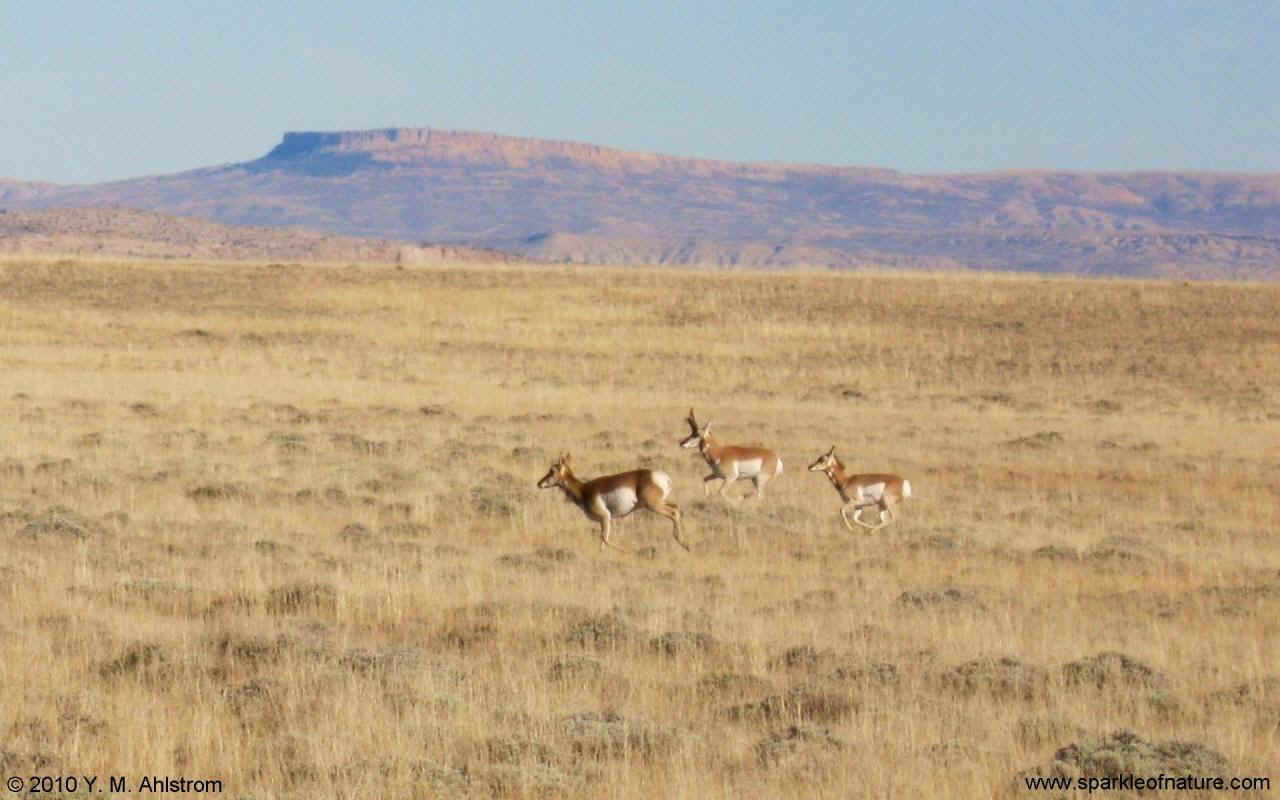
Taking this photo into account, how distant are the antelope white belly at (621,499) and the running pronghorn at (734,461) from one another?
10.2 ft

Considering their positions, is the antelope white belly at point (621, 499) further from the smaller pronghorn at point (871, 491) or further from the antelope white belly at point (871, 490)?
the antelope white belly at point (871, 490)

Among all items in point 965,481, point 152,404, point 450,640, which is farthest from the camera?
point 152,404

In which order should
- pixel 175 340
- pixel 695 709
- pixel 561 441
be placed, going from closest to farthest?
pixel 695 709 < pixel 561 441 < pixel 175 340

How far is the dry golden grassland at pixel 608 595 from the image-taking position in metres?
8.60

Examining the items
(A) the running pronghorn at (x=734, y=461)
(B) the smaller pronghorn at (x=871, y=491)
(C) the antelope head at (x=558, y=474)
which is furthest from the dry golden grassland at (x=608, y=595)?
(C) the antelope head at (x=558, y=474)

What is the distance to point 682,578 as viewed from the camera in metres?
14.5

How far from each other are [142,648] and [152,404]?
841 inches

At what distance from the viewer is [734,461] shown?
19.2 meters

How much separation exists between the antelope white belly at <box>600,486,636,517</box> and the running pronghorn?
3.12 m

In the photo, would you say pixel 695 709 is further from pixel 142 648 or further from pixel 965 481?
pixel 965 481

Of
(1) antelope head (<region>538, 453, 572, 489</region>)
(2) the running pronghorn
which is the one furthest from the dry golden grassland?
(1) antelope head (<region>538, 453, 572, 489</region>)

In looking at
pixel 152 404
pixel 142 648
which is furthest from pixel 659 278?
pixel 142 648

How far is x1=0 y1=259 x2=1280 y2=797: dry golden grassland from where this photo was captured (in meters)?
8.60

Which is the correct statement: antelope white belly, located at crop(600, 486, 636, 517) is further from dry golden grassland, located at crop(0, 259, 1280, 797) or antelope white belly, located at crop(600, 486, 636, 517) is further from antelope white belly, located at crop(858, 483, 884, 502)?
antelope white belly, located at crop(858, 483, 884, 502)
